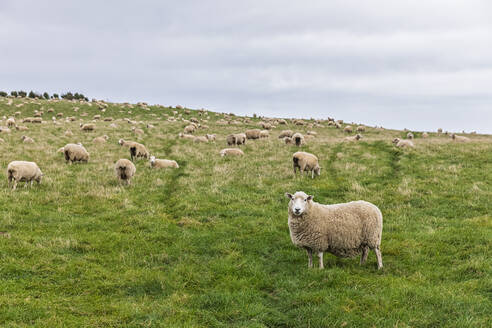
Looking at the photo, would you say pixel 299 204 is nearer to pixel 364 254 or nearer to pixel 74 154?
pixel 364 254

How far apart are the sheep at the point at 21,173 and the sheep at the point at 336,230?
41.8 feet

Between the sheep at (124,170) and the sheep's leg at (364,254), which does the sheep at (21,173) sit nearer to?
the sheep at (124,170)

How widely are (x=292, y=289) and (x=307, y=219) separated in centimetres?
206

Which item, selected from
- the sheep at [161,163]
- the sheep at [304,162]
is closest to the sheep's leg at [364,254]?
the sheep at [304,162]

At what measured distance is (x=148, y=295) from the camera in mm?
8039

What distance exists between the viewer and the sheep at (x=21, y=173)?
601 inches

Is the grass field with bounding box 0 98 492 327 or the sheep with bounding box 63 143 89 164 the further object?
the sheep with bounding box 63 143 89 164

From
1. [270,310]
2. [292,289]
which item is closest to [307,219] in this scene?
[292,289]

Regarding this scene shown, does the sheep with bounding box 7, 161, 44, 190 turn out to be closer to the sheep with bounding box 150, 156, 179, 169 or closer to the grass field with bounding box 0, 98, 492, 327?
the grass field with bounding box 0, 98, 492, 327

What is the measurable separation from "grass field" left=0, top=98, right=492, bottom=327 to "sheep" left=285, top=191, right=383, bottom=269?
509mm

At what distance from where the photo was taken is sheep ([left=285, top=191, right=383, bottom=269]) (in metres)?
9.36

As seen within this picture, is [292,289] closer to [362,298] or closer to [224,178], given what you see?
[362,298]

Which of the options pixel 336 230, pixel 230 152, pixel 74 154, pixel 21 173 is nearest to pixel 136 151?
pixel 74 154

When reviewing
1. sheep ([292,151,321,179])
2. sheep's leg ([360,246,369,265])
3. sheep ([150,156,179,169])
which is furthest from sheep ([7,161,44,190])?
sheep's leg ([360,246,369,265])
